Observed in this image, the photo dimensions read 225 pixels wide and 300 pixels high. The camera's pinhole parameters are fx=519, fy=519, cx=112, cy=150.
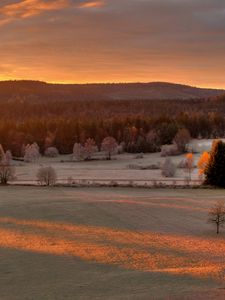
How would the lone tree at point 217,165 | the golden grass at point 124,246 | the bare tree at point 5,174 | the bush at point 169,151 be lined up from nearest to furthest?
1. the golden grass at point 124,246
2. the lone tree at point 217,165
3. the bare tree at point 5,174
4. the bush at point 169,151

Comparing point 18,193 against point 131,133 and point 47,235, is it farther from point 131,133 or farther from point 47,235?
point 131,133

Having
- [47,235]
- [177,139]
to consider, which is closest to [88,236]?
[47,235]

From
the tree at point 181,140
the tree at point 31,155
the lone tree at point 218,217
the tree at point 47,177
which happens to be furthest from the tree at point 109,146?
the lone tree at point 218,217

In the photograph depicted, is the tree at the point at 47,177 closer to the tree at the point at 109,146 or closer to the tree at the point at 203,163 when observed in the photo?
the tree at the point at 203,163

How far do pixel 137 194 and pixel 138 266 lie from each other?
31837mm

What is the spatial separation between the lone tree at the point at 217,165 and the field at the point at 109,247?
6646 millimetres

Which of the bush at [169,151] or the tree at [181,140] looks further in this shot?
the tree at [181,140]

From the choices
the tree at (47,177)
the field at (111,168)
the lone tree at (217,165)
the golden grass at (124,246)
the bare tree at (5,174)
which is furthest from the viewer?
the field at (111,168)

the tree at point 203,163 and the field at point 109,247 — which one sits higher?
the tree at point 203,163

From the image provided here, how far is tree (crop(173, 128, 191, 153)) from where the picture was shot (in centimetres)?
13539

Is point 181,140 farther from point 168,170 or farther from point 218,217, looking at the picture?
point 218,217

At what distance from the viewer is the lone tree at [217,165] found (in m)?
64.8

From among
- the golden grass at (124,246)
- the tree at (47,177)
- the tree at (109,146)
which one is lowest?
the golden grass at (124,246)

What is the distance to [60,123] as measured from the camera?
509 feet
